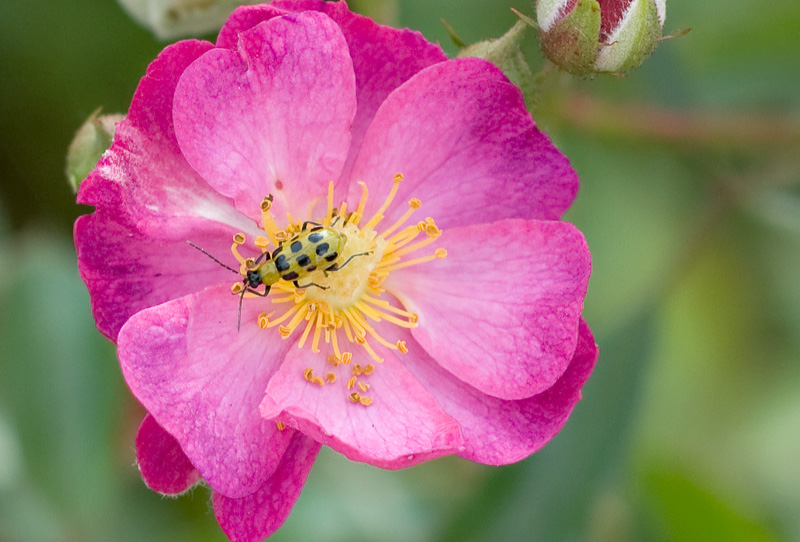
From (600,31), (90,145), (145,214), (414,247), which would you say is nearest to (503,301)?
(414,247)

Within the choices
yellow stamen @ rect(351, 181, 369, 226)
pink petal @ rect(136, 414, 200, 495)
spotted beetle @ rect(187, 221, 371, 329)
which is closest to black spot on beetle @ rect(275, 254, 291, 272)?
spotted beetle @ rect(187, 221, 371, 329)

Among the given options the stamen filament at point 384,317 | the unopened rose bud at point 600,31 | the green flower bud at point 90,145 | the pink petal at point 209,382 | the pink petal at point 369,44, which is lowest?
the pink petal at point 209,382

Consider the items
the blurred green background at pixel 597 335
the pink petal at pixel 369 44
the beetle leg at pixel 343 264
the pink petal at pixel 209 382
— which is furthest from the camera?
the blurred green background at pixel 597 335

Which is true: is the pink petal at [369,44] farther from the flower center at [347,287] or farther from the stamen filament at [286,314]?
the stamen filament at [286,314]

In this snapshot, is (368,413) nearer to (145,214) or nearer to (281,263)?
(281,263)

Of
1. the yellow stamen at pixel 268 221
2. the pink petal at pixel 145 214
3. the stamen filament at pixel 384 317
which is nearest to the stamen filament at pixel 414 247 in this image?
the stamen filament at pixel 384 317

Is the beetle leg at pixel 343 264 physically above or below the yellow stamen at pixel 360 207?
below

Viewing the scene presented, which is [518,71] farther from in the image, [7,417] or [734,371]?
[734,371]
